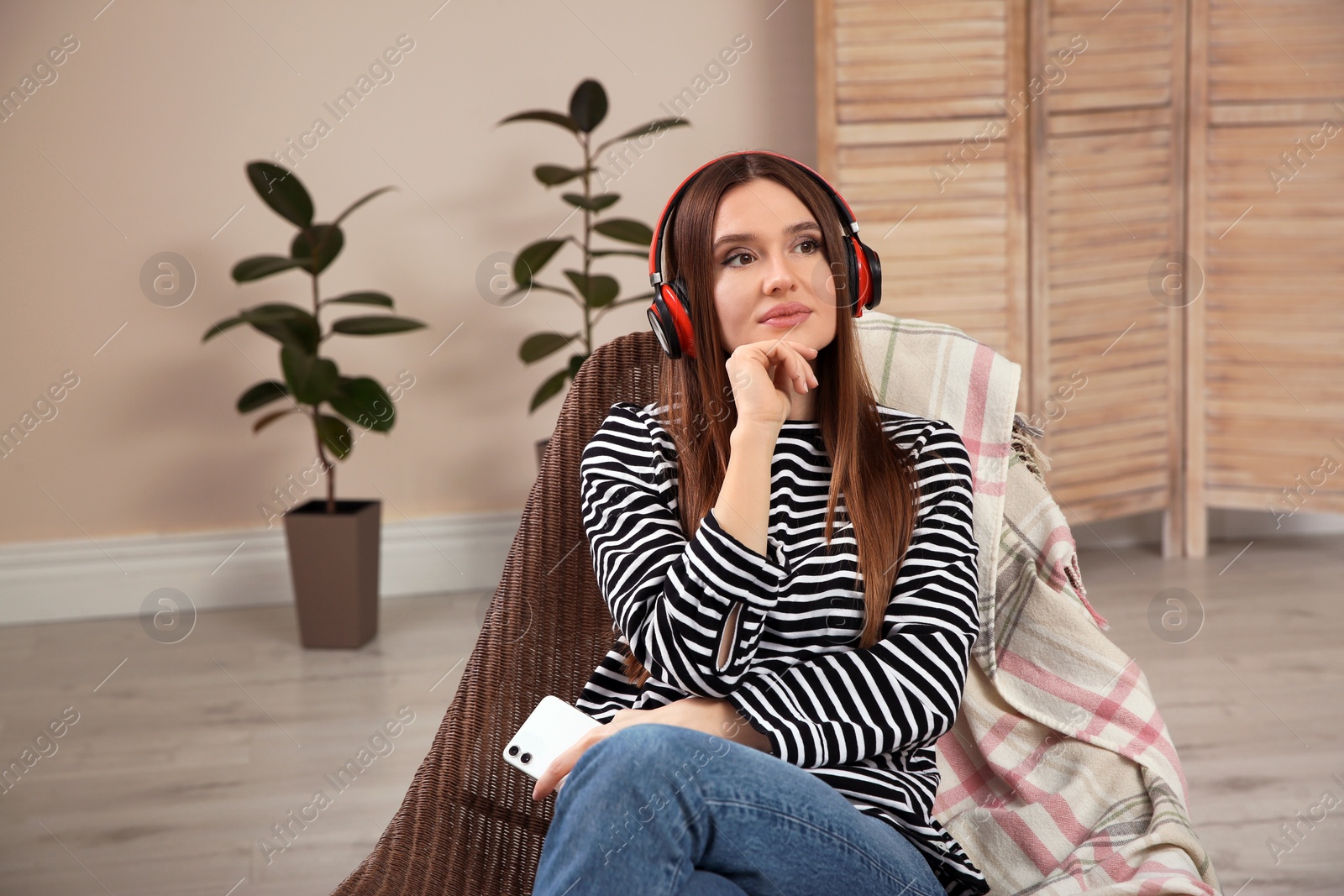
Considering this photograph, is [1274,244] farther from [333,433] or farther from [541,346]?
[333,433]

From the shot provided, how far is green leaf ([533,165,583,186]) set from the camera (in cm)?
296

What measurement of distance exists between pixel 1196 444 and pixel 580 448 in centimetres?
272

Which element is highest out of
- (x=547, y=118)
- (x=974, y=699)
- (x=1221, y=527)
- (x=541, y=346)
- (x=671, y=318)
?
(x=547, y=118)

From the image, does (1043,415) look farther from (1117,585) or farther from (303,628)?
(303,628)

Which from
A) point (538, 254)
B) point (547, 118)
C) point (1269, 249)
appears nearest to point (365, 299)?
point (538, 254)

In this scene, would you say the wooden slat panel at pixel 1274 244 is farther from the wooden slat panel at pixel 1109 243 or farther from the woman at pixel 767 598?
the woman at pixel 767 598

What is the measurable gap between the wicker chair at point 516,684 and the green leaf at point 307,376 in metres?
1.53

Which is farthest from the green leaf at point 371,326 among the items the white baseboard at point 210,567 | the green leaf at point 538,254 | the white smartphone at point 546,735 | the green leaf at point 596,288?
the white smartphone at point 546,735

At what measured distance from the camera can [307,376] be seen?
109 inches

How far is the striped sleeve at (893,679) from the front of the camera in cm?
107

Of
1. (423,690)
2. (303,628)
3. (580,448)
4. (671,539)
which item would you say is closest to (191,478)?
(303,628)

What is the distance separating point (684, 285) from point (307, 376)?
5.74 feet

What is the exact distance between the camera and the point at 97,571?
3.30 metres

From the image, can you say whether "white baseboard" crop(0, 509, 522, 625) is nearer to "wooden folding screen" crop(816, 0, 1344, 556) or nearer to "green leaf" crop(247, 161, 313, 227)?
"green leaf" crop(247, 161, 313, 227)
